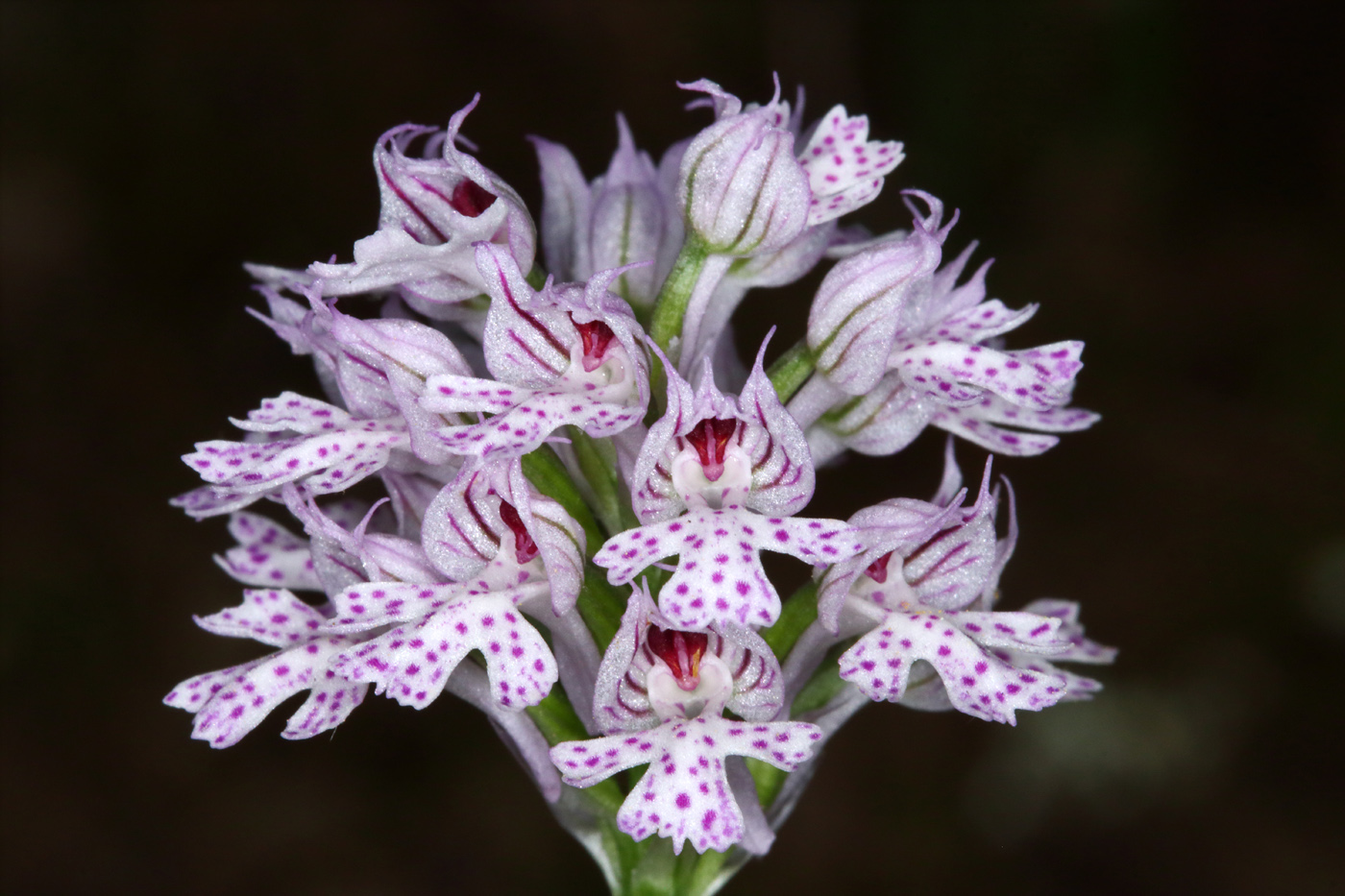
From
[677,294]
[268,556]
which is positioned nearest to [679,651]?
[677,294]

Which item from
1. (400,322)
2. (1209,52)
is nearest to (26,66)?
(400,322)

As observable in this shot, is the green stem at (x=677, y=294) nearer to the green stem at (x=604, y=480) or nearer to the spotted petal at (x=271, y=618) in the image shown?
the green stem at (x=604, y=480)

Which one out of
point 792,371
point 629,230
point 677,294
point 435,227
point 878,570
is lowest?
point 878,570

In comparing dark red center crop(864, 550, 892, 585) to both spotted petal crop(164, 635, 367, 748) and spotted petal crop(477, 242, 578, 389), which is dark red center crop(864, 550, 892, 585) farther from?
spotted petal crop(164, 635, 367, 748)

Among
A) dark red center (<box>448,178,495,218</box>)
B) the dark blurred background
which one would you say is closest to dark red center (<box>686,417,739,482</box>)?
dark red center (<box>448,178,495,218</box>)

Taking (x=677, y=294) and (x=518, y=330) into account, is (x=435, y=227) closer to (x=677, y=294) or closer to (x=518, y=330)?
(x=518, y=330)

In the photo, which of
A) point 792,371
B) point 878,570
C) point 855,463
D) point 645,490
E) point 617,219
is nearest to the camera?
point 645,490

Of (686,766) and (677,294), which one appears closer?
(686,766)

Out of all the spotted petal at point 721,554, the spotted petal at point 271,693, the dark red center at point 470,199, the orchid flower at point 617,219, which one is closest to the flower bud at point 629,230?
the orchid flower at point 617,219
